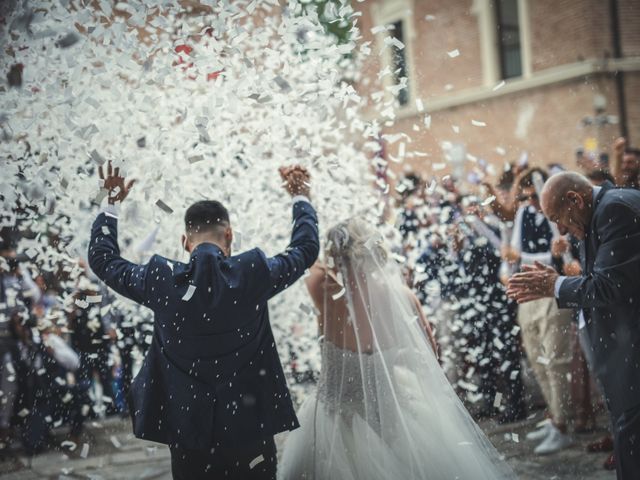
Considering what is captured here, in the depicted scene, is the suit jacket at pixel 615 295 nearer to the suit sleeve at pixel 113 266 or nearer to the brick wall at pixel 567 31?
the suit sleeve at pixel 113 266

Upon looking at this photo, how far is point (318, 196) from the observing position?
5.59 metres

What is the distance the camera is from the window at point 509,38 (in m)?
15.4

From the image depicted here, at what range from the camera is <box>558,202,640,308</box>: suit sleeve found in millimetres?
3287

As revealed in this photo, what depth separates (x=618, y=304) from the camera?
11.0ft

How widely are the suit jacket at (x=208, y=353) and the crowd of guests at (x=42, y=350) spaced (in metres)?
3.13

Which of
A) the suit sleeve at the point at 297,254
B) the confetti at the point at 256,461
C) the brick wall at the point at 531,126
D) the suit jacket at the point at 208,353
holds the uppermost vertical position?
the brick wall at the point at 531,126

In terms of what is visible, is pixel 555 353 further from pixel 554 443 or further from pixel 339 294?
pixel 339 294

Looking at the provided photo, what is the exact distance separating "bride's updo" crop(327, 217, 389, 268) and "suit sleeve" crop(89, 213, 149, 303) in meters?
1.26

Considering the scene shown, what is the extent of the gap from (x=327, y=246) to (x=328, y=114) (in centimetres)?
180

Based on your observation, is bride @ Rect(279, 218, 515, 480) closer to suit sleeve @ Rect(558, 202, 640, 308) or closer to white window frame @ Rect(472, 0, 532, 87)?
suit sleeve @ Rect(558, 202, 640, 308)

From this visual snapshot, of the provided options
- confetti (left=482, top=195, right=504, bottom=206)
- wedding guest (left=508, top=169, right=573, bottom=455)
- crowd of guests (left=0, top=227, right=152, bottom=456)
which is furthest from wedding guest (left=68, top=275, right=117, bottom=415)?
wedding guest (left=508, top=169, right=573, bottom=455)

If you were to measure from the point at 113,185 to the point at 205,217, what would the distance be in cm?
60

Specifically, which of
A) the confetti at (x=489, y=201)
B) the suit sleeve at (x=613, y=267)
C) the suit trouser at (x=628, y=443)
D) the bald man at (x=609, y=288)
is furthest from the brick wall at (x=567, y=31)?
the suit trouser at (x=628, y=443)

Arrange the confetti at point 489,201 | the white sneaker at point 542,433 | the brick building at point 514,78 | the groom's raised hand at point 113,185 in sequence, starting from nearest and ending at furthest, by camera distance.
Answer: the groom's raised hand at point 113,185 < the white sneaker at point 542,433 < the confetti at point 489,201 < the brick building at point 514,78
